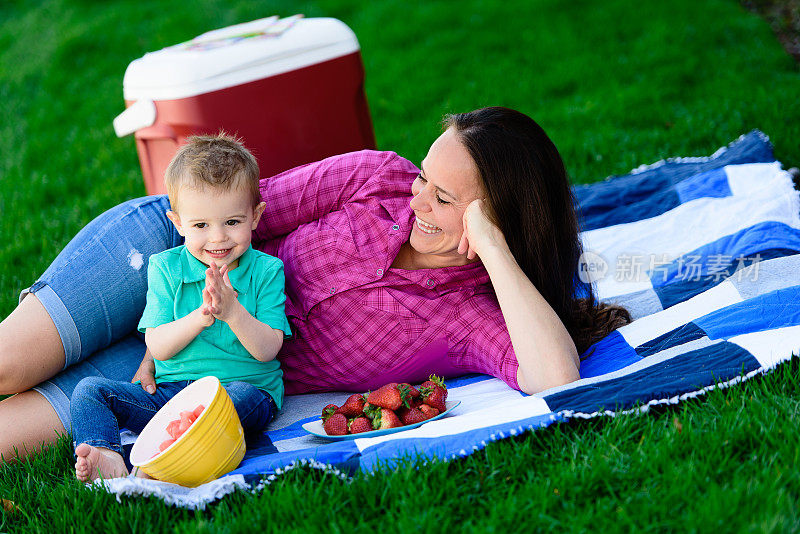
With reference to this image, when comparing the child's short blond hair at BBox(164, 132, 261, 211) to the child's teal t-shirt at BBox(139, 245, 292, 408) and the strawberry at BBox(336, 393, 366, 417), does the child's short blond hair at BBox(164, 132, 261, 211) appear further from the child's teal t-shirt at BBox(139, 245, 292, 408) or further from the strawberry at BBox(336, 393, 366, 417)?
the strawberry at BBox(336, 393, 366, 417)

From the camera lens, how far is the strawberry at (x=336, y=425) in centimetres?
227

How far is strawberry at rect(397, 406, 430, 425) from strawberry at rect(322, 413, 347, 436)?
161 millimetres

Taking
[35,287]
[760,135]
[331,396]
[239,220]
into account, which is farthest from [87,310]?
[760,135]

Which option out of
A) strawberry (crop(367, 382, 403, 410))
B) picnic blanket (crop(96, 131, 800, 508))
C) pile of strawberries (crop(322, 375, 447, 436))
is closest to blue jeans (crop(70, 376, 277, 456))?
picnic blanket (crop(96, 131, 800, 508))

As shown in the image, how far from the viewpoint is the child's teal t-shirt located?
A: 242cm

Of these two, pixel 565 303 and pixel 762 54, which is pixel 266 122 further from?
pixel 762 54

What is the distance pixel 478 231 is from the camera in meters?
2.46

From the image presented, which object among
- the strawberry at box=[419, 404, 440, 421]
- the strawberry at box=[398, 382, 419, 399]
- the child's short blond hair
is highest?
the child's short blond hair

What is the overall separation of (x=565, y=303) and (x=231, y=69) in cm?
163

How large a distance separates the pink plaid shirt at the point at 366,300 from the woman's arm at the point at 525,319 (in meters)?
0.14

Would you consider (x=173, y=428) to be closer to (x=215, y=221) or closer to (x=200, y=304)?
(x=200, y=304)

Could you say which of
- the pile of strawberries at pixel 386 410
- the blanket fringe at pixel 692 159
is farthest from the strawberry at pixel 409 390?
the blanket fringe at pixel 692 159

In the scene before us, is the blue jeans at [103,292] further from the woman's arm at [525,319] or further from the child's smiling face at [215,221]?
the woman's arm at [525,319]

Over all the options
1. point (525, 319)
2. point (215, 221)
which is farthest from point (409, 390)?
point (215, 221)
